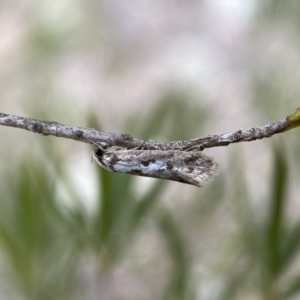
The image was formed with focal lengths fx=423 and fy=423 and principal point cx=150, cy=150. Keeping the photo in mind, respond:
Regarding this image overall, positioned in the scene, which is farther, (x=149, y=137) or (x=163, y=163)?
(x=149, y=137)

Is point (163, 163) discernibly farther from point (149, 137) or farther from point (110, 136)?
point (149, 137)

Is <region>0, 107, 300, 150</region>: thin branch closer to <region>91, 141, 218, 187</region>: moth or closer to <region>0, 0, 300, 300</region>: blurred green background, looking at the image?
<region>91, 141, 218, 187</region>: moth

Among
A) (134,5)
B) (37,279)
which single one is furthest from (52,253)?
(134,5)

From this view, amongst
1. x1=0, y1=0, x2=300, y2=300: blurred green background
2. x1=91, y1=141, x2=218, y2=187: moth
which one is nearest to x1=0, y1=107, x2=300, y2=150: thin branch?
x1=91, y1=141, x2=218, y2=187: moth

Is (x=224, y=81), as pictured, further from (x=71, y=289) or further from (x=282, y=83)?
(x=71, y=289)

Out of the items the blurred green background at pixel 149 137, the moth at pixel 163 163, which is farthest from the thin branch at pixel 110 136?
the blurred green background at pixel 149 137

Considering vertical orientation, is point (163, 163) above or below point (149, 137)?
below

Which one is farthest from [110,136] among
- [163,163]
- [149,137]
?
[149,137]
